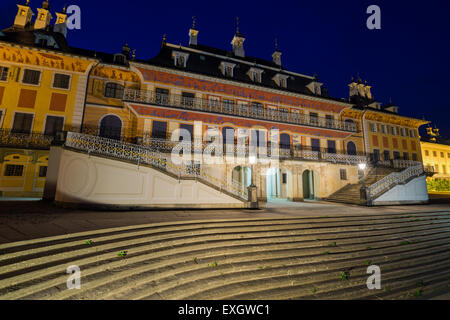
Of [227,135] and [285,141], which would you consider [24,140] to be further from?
[285,141]

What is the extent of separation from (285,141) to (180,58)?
12.7 meters

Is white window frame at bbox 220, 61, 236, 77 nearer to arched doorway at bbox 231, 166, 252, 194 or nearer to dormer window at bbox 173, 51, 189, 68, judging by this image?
dormer window at bbox 173, 51, 189, 68

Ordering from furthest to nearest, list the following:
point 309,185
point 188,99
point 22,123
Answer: point 309,185, point 188,99, point 22,123

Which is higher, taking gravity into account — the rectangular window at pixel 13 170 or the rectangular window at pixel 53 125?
the rectangular window at pixel 53 125

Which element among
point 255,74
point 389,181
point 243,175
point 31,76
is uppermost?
point 255,74

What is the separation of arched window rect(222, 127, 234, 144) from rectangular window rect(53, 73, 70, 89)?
43.2 ft

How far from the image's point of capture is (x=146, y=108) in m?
15.1

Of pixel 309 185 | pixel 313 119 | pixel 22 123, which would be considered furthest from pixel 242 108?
pixel 22 123

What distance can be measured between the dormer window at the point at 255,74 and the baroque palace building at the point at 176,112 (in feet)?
0.35

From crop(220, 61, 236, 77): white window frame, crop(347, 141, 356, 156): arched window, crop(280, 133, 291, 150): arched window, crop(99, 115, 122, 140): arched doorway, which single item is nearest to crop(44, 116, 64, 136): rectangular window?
crop(99, 115, 122, 140): arched doorway

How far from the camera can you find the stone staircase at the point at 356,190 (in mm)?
Answer: 15738

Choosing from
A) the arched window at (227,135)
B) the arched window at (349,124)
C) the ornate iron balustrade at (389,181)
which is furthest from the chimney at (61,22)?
the ornate iron balustrade at (389,181)

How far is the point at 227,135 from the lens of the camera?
1720cm

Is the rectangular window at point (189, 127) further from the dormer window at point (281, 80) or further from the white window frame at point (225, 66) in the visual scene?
the dormer window at point (281, 80)
